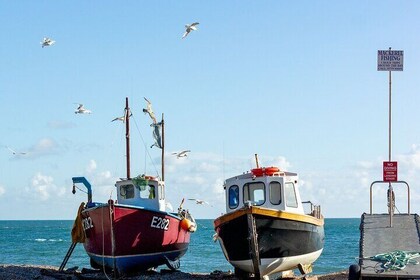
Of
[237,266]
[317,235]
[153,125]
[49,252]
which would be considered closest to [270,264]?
[237,266]

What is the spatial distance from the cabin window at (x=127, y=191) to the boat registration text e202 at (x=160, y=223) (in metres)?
1.80

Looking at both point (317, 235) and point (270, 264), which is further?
point (317, 235)

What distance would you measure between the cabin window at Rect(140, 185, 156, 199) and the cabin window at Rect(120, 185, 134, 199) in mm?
321

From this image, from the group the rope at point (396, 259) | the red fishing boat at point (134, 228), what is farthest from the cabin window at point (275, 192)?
the rope at point (396, 259)

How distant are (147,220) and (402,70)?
857 cm

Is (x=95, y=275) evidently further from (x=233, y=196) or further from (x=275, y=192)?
(x=275, y=192)

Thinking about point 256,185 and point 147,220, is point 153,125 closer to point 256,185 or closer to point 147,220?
point 147,220

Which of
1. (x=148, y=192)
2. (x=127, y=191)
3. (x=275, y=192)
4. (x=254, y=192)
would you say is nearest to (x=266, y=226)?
(x=275, y=192)

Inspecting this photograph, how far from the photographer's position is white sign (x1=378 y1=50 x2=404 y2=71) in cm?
2322

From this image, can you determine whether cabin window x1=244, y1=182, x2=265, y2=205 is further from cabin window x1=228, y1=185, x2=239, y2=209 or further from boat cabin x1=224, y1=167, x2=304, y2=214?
cabin window x1=228, y1=185, x2=239, y2=209

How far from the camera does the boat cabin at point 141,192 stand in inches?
1045

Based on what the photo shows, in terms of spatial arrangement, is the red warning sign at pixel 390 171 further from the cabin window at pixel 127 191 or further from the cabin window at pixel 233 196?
the cabin window at pixel 127 191

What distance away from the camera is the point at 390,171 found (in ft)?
72.4

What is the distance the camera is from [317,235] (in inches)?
902
